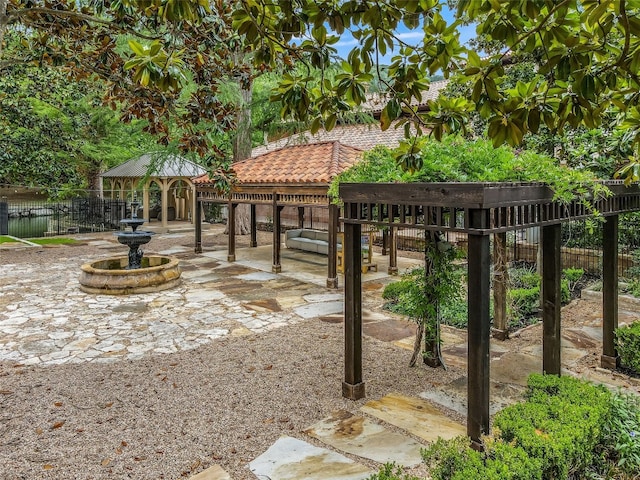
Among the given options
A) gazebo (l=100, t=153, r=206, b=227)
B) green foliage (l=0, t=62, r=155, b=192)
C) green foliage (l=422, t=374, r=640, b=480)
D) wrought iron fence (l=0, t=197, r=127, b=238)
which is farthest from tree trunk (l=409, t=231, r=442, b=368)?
wrought iron fence (l=0, t=197, r=127, b=238)

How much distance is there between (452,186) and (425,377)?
2.22m

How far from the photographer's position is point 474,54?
7.11ft

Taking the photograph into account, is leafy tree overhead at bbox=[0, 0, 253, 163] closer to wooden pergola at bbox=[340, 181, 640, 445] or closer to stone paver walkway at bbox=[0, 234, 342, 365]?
wooden pergola at bbox=[340, 181, 640, 445]

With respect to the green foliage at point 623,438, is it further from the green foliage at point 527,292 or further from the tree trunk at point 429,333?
the green foliage at point 527,292

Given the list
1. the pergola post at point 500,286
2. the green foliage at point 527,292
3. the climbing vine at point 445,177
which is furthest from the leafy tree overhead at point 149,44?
the green foliage at point 527,292

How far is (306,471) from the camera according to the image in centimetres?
291

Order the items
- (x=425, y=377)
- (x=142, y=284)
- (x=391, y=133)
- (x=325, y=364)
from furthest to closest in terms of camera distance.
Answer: (x=391, y=133) → (x=142, y=284) → (x=325, y=364) → (x=425, y=377)

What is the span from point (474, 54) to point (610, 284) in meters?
3.37

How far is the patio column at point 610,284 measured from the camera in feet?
14.5

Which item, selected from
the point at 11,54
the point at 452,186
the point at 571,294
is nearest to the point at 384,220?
the point at 452,186

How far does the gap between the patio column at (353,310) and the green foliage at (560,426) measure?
1.33m

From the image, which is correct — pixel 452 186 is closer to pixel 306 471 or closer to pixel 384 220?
pixel 384 220

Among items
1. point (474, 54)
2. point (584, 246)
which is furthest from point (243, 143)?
point (474, 54)

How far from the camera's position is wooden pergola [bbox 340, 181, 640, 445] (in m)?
3.01
